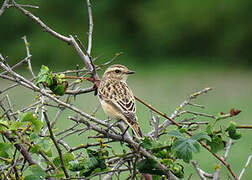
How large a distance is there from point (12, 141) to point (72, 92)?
0.38 metres

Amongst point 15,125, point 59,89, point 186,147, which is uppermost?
point 59,89

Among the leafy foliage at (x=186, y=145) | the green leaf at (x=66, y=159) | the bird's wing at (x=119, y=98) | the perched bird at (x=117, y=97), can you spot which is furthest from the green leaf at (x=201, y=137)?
the bird's wing at (x=119, y=98)

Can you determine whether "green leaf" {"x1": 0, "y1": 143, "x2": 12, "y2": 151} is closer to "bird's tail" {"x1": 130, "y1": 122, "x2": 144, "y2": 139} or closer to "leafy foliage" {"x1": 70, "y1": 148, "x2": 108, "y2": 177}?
"leafy foliage" {"x1": 70, "y1": 148, "x2": 108, "y2": 177}

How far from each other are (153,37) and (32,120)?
57.6 feet

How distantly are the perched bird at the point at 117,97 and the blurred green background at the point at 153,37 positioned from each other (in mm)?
12507

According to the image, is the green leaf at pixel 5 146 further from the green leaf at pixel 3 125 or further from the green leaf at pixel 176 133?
the green leaf at pixel 176 133

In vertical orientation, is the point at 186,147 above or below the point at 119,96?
below

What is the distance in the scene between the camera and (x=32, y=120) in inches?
77.7

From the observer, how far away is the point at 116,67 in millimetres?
4141

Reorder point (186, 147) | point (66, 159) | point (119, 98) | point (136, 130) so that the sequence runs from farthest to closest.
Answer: point (119, 98) < point (136, 130) < point (66, 159) < point (186, 147)

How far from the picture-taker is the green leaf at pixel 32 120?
6.42ft

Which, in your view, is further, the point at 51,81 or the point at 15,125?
the point at 51,81

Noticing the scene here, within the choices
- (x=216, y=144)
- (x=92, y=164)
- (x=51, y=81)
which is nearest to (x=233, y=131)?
(x=216, y=144)

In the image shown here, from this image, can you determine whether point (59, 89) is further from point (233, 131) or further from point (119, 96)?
point (119, 96)
